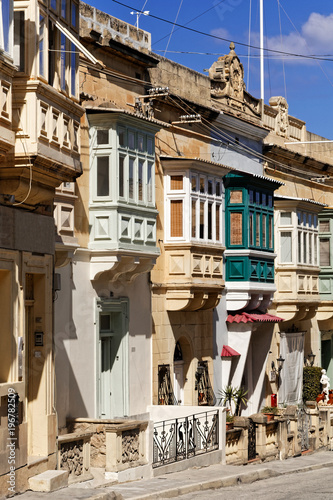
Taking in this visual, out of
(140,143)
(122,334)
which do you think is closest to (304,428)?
(122,334)

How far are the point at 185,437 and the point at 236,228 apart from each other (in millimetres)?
8008

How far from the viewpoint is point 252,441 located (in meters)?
24.5

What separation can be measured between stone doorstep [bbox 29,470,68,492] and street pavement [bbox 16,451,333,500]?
0.14 m

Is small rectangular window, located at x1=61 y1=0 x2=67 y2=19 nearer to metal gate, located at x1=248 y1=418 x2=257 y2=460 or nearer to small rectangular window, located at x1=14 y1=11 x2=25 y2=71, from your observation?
small rectangular window, located at x1=14 y1=11 x2=25 y2=71

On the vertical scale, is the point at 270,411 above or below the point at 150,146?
below

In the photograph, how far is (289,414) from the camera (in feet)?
87.6

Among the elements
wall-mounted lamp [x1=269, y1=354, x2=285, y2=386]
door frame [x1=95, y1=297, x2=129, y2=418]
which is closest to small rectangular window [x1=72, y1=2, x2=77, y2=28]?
door frame [x1=95, y1=297, x2=129, y2=418]

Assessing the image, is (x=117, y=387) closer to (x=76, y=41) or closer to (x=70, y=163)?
(x=70, y=163)

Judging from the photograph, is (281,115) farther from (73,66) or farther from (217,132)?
(73,66)

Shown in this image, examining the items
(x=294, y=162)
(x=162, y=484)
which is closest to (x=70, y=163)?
(x=162, y=484)

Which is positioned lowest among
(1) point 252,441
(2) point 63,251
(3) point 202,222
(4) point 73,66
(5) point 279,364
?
(1) point 252,441

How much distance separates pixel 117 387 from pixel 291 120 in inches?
596

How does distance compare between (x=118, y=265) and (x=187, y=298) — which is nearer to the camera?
(x=118, y=265)

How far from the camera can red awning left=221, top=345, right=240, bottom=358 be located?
2776 cm
